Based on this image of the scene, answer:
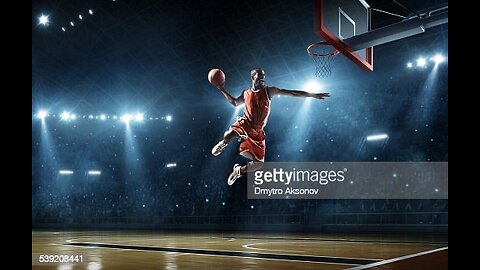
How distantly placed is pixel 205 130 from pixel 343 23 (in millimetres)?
15041

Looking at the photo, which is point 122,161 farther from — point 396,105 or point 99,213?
point 396,105

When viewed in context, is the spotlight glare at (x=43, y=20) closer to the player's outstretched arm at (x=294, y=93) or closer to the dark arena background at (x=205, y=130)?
the dark arena background at (x=205, y=130)

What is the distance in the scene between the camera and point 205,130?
2202 centimetres

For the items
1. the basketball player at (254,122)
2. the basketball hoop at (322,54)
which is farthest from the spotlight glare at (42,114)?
the basketball player at (254,122)

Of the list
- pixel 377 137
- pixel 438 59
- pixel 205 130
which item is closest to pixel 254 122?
pixel 438 59

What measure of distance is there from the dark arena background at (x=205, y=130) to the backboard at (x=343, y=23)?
3037mm

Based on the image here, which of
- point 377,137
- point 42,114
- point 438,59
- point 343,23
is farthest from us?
point 42,114

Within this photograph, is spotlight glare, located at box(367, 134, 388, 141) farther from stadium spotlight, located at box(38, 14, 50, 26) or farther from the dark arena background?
stadium spotlight, located at box(38, 14, 50, 26)

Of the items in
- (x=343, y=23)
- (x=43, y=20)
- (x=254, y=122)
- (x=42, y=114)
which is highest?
(x=43, y=20)

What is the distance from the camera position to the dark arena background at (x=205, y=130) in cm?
1170

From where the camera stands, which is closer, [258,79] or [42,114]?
[258,79]

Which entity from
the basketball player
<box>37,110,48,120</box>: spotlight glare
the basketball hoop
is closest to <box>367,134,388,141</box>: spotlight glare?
the basketball hoop

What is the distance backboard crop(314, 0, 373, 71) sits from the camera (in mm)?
6762

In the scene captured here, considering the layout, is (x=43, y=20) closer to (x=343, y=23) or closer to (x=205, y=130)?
(x=205, y=130)
